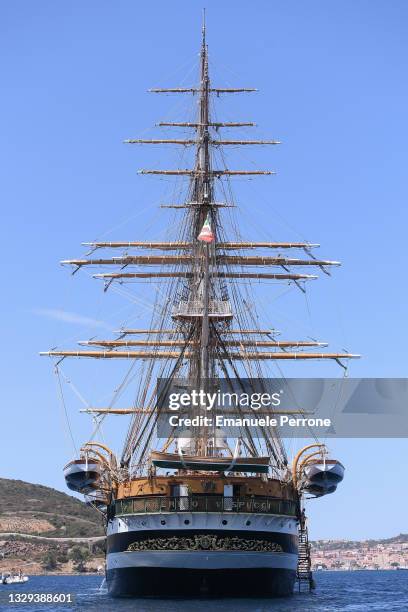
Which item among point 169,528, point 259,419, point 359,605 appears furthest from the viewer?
point 259,419

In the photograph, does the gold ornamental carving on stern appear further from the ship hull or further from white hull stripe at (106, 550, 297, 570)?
the ship hull

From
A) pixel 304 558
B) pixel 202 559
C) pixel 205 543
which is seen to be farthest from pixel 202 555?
pixel 304 558

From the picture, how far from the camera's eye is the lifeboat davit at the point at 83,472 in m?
64.9

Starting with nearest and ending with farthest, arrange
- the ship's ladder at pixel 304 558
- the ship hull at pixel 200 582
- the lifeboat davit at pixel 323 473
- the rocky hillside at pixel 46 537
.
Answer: the ship hull at pixel 200 582 < the lifeboat davit at pixel 323 473 < the ship's ladder at pixel 304 558 < the rocky hillside at pixel 46 537

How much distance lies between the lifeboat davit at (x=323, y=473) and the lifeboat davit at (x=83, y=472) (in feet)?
38.5

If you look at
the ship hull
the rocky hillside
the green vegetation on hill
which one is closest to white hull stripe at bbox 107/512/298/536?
the ship hull

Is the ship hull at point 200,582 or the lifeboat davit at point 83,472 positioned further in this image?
the lifeboat davit at point 83,472

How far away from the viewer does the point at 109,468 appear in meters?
65.7

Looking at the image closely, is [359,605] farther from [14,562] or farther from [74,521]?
[74,521]

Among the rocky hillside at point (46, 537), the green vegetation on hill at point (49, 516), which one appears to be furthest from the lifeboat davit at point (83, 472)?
the green vegetation on hill at point (49, 516)

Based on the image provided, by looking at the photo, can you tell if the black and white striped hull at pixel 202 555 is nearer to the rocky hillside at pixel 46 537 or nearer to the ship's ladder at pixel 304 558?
the ship's ladder at pixel 304 558

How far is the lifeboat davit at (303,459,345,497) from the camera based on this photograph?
64500 millimetres

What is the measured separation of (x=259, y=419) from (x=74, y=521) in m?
118

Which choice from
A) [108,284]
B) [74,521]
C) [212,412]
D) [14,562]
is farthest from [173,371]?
[74,521]
